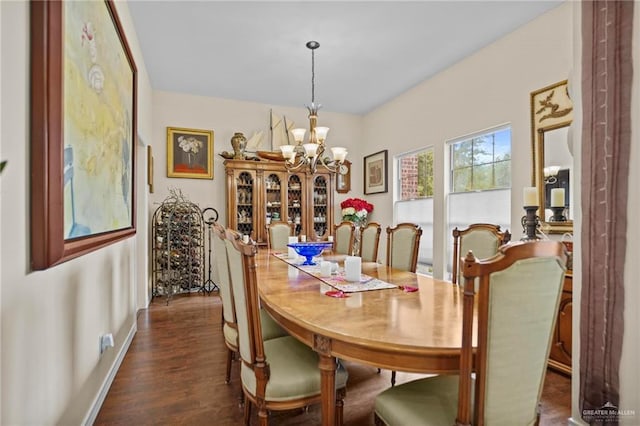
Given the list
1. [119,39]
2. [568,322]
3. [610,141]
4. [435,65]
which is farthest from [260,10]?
[568,322]

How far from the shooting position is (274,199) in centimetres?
542

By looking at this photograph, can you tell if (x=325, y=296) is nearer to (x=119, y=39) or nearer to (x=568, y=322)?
(x=568, y=322)

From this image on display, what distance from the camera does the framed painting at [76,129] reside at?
1.22m

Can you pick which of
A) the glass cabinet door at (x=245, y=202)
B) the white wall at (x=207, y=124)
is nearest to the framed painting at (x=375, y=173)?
the white wall at (x=207, y=124)

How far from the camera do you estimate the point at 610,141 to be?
4.13ft

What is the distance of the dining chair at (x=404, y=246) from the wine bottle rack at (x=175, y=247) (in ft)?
9.37

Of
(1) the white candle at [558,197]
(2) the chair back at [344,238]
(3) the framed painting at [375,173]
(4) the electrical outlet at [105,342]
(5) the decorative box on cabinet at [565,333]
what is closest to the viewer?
(4) the electrical outlet at [105,342]

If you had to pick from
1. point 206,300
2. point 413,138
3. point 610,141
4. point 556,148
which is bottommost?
point 206,300

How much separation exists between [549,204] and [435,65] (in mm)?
2068

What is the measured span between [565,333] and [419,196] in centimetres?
266

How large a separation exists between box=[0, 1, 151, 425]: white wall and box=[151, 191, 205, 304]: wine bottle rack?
2610mm

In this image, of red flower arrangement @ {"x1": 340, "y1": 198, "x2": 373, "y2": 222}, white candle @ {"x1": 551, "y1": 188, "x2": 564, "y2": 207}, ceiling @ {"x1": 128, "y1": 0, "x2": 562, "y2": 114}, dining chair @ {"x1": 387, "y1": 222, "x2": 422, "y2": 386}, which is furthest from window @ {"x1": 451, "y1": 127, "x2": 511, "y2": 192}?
red flower arrangement @ {"x1": 340, "y1": 198, "x2": 373, "y2": 222}

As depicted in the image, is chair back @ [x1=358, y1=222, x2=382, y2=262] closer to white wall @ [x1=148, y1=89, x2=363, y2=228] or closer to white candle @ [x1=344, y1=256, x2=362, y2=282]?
white candle @ [x1=344, y1=256, x2=362, y2=282]

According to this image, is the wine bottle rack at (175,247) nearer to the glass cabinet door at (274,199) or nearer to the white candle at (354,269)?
the glass cabinet door at (274,199)
